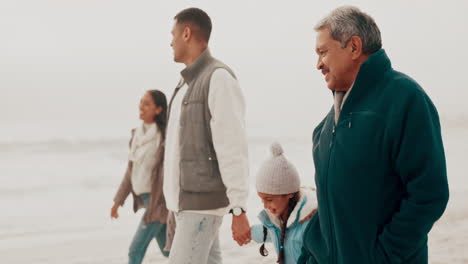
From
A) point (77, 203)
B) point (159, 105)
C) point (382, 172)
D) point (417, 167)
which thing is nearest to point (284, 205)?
point (382, 172)

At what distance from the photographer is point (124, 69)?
2168 inches

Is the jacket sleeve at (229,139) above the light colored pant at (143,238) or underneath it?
above

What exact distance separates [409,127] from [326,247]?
54 centimetres

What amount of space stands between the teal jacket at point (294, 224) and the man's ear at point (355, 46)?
38.9 inches

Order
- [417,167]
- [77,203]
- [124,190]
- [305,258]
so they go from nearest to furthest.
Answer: [417,167] < [305,258] < [124,190] < [77,203]

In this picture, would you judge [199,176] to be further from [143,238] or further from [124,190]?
[124,190]

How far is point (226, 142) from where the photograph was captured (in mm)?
3096

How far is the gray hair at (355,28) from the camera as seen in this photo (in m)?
1.95

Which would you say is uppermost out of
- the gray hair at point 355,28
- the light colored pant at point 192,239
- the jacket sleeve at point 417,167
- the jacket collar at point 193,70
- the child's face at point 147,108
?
the gray hair at point 355,28

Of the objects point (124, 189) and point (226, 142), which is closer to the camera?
point (226, 142)

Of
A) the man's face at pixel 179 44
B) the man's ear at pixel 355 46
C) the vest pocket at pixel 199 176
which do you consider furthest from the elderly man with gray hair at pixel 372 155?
the man's face at pixel 179 44

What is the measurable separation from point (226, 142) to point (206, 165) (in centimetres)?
15

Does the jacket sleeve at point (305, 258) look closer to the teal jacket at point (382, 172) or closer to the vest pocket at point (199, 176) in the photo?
the teal jacket at point (382, 172)

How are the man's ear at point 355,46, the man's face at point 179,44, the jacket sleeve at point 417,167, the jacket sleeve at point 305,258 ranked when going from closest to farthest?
the jacket sleeve at point 417,167 < the man's ear at point 355,46 < the jacket sleeve at point 305,258 < the man's face at point 179,44
